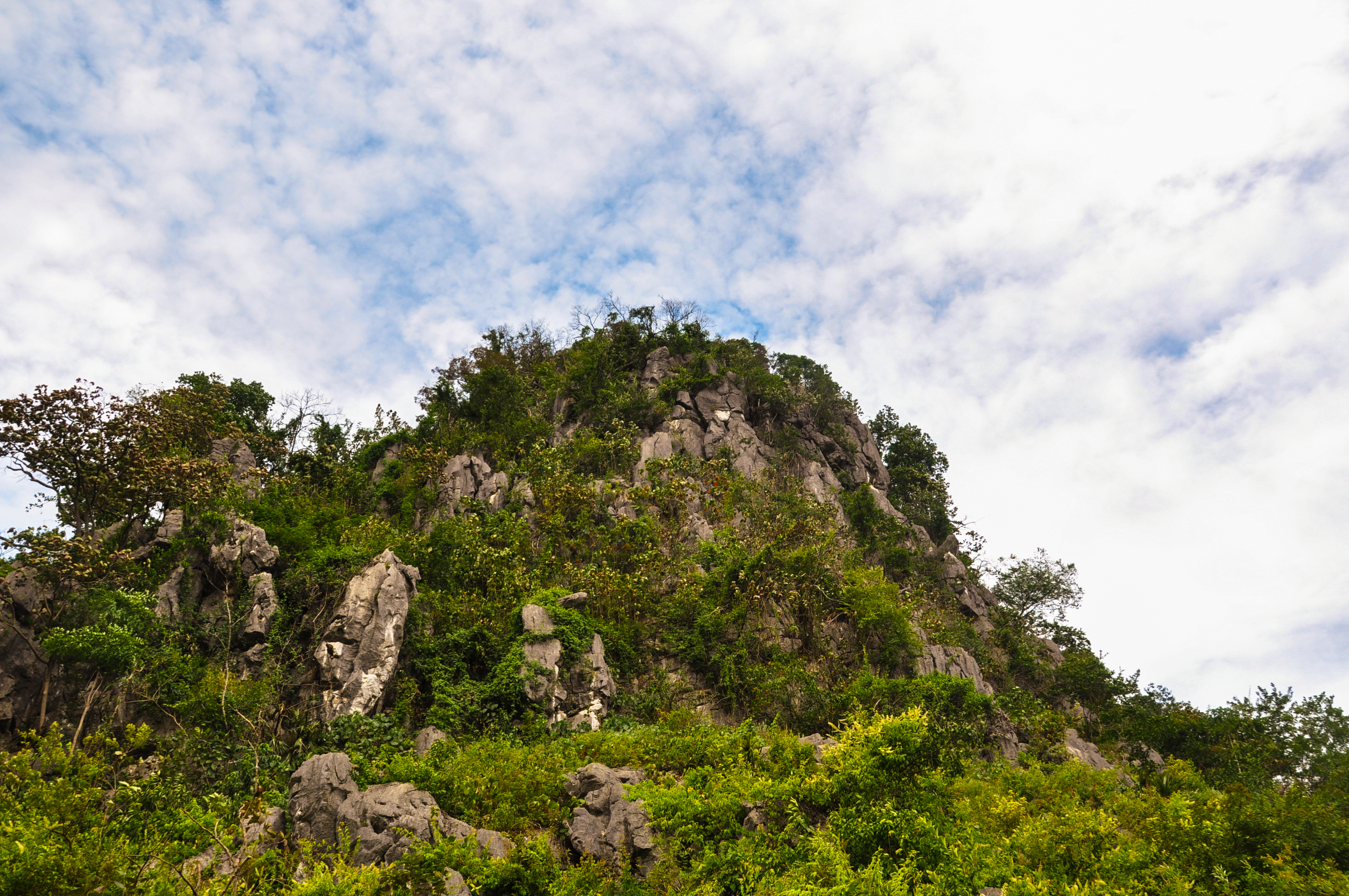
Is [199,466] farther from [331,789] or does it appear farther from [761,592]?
[761,592]

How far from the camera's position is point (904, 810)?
35.1ft

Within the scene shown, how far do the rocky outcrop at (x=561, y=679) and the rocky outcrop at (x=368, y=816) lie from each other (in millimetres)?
6325

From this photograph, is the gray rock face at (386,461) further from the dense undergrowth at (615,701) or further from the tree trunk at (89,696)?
the tree trunk at (89,696)

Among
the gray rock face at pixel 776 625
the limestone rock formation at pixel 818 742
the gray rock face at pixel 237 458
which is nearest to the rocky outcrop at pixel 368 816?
the limestone rock formation at pixel 818 742

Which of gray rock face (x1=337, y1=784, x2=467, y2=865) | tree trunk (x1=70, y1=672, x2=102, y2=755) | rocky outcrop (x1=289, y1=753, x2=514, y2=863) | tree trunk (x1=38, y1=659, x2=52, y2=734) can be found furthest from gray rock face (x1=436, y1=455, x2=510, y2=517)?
gray rock face (x1=337, y1=784, x2=467, y2=865)

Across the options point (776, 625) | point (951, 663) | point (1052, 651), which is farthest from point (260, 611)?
point (1052, 651)

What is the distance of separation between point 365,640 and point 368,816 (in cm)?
766

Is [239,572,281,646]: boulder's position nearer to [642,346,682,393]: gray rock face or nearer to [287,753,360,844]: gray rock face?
[287,753,360,844]: gray rock face

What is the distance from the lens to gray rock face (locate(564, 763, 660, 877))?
11.7 meters

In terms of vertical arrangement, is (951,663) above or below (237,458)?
below

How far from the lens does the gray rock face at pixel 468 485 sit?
27.8 metres

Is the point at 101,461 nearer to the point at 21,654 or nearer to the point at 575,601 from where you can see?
the point at 21,654

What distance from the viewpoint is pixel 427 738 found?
A: 17172 mm

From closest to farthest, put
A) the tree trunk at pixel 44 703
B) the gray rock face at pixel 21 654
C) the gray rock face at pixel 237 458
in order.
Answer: the tree trunk at pixel 44 703 < the gray rock face at pixel 21 654 < the gray rock face at pixel 237 458
